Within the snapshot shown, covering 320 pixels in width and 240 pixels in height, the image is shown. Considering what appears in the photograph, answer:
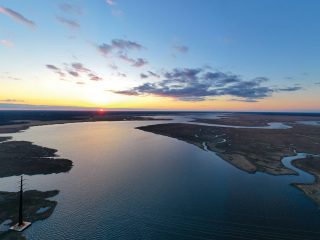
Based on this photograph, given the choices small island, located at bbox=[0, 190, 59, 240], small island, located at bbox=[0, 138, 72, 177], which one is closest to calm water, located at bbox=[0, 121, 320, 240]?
small island, located at bbox=[0, 190, 59, 240]

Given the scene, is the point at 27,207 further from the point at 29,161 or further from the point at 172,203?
the point at 29,161

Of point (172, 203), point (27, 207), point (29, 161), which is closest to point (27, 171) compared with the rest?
point (29, 161)

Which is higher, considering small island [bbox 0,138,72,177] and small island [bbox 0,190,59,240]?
small island [bbox 0,138,72,177]

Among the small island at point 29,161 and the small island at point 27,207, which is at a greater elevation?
the small island at point 29,161

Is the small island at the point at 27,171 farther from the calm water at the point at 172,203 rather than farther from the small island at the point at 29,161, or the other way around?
Result: the calm water at the point at 172,203

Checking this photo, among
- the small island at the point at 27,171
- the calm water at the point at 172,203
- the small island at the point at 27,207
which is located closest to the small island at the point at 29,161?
the small island at the point at 27,171

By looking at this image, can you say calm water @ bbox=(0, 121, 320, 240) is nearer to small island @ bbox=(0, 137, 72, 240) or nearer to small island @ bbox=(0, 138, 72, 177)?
small island @ bbox=(0, 137, 72, 240)

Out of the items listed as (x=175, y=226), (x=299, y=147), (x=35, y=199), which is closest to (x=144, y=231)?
(x=175, y=226)

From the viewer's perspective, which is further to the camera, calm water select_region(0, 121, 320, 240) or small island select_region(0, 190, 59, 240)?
small island select_region(0, 190, 59, 240)
